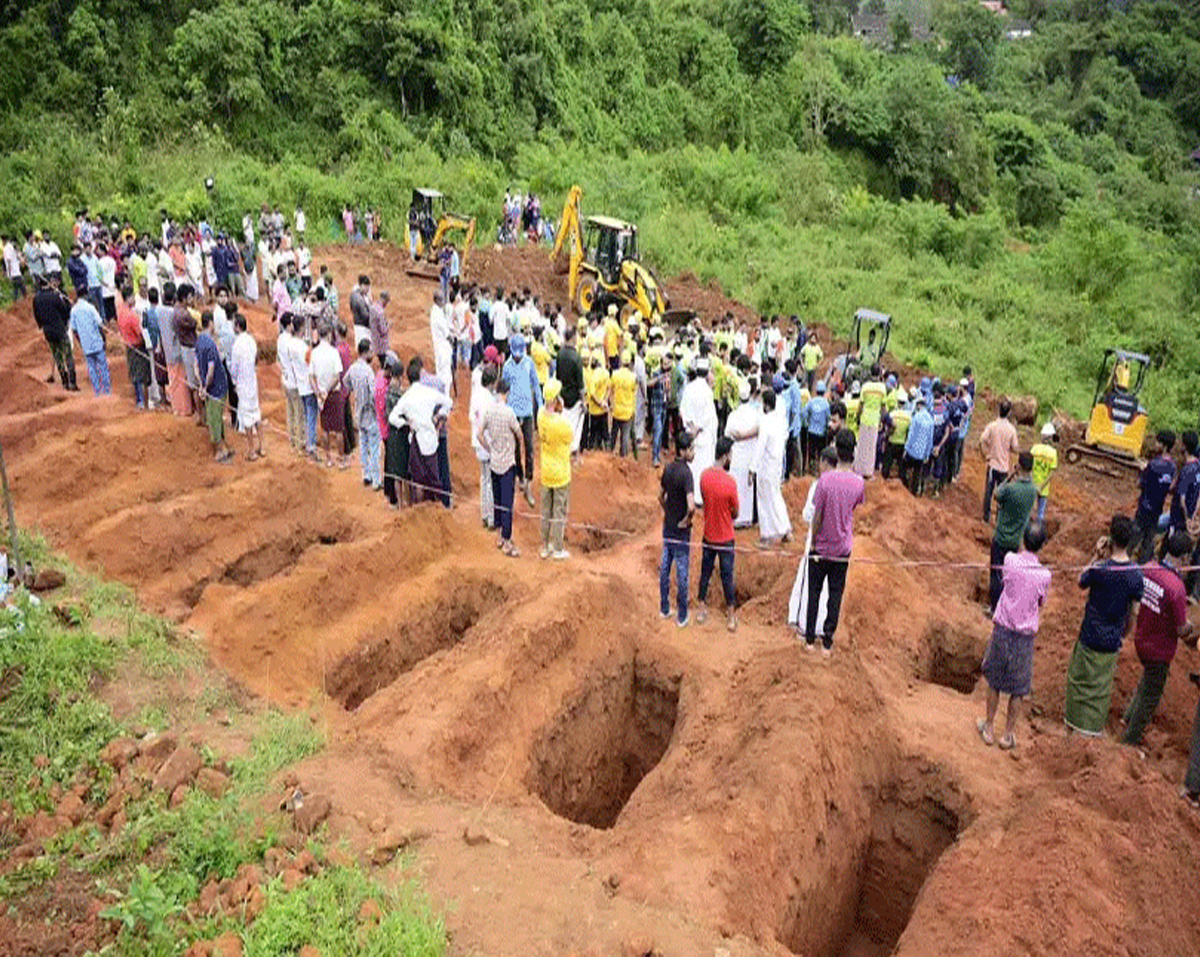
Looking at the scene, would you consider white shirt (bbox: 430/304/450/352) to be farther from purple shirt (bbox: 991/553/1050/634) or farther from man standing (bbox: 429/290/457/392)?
purple shirt (bbox: 991/553/1050/634)

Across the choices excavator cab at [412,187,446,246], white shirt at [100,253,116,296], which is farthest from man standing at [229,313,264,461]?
excavator cab at [412,187,446,246]

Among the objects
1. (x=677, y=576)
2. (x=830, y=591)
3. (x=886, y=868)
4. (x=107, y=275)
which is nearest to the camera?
(x=886, y=868)

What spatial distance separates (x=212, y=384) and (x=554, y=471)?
14.8 feet

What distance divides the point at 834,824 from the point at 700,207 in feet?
95.7

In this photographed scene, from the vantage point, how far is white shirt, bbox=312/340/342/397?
11.5m

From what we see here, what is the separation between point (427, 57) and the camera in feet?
107

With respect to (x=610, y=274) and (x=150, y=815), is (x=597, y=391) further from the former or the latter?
(x=610, y=274)

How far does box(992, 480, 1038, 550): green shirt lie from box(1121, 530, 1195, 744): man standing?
1.47m

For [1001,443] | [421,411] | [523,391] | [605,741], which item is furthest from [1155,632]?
[421,411]

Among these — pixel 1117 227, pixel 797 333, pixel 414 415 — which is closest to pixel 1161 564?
pixel 414 415

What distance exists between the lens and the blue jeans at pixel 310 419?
12.1 m

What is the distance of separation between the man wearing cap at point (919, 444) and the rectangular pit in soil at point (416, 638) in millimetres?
6508

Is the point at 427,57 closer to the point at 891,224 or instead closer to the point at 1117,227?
the point at 891,224

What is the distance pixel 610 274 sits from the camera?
20844 millimetres
